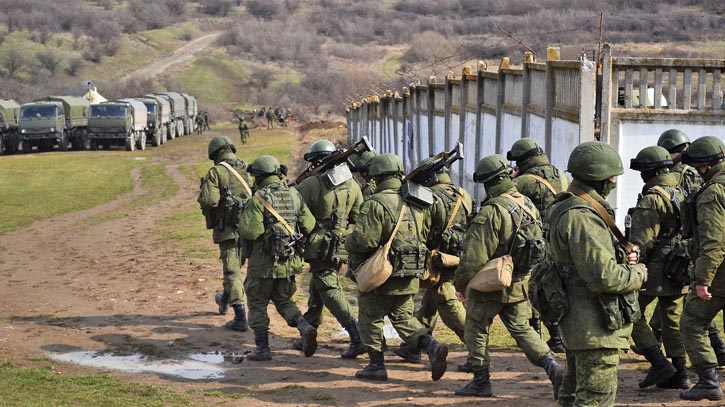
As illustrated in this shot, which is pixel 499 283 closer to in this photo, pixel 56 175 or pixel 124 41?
pixel 56 175

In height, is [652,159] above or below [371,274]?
above

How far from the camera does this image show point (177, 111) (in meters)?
59.9

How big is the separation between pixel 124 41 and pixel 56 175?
88.1 m

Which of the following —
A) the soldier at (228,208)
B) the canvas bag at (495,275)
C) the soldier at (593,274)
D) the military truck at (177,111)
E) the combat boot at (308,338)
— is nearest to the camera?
the soldier at (593,274)

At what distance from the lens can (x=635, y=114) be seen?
14.0 m

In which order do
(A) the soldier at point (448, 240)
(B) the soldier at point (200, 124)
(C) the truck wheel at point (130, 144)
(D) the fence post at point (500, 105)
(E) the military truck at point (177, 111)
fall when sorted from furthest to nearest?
1. (B) the soldier at point (200, 124)
2. (E) the military truck at point (177, 111)
3. (C) the truck wheel at point (130, 144)
4. (D) the fence post at point (500, 105)
5. (A) the soldier at point (448, 240)

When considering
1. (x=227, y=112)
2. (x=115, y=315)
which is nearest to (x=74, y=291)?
(x=115, y=315)

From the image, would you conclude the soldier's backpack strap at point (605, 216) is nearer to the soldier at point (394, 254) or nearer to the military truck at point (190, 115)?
the soldier at point (394, 254)

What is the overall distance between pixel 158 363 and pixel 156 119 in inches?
1672

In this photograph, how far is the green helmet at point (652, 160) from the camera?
8.23 meters

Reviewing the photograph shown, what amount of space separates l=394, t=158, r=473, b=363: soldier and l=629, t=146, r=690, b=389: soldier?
1.62 meters

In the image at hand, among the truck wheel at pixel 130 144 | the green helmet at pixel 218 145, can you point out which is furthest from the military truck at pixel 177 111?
the green helmet at pixel 218 145

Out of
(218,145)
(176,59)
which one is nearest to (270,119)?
(176,59)

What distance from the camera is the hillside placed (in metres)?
54.5
